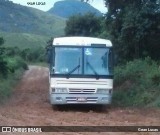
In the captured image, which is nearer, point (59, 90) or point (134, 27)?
point (59, 90)

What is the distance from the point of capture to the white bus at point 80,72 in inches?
658

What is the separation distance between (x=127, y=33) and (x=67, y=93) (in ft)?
37.7

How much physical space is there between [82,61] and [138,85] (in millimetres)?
5533

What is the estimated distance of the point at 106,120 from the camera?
47.8 feet

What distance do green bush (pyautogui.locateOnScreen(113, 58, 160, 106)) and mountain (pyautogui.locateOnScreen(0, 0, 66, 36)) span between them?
1493cm

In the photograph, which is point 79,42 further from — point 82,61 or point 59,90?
point 59,90

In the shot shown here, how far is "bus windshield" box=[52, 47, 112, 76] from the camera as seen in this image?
17125mm

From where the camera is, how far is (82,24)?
2051 inches

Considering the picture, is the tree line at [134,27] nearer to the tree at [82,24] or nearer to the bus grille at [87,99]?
the bus grille at [87,99]

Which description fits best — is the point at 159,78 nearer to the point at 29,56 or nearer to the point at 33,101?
the point at 33,101

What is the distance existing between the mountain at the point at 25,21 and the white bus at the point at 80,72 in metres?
20.3

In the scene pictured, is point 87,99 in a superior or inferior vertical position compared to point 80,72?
inferior

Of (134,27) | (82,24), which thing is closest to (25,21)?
(82,24)

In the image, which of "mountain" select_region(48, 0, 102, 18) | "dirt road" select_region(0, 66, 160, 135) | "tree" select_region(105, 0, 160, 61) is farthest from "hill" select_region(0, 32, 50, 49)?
"dirt road" select_region(0, 66, 160, 135)
